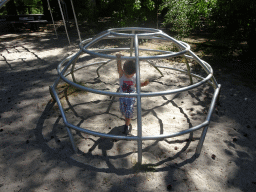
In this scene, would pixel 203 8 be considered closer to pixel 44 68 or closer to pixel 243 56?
pixel 243 56

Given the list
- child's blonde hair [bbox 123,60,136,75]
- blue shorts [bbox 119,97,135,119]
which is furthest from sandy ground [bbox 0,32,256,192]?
child's blonde hair [bbox 123,60,136,75]

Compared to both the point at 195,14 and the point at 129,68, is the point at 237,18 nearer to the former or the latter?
the point at 195,14

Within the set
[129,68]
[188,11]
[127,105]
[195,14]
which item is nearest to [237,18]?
[195,14]

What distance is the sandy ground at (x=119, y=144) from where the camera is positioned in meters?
2.16

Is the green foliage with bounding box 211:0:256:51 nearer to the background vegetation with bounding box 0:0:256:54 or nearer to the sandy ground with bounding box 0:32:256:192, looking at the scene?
the background vegetation with bounding box 0:0:256:54

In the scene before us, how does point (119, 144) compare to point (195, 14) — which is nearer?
point (119, 144)

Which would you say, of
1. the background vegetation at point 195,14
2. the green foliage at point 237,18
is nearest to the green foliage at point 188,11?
the background vegetation at point 195,14

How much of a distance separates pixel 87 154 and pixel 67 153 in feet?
0.89

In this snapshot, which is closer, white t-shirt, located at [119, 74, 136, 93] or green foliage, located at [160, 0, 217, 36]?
white t-shirt, located at [119, 74, 136, 93]

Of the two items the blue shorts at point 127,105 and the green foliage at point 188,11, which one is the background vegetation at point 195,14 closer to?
the green foliage at point 188,11

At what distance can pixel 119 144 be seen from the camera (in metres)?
Result: 2.75

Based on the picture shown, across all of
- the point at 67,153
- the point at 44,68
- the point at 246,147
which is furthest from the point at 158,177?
the point at 44,68

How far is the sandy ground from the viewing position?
7.09ft

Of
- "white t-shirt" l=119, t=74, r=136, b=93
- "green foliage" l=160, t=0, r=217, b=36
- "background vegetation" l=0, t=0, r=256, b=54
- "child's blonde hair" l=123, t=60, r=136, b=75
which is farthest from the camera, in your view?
"green foliage" l=160, t=0, r=217, b=36
